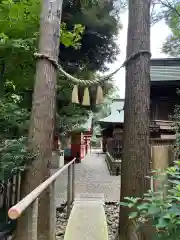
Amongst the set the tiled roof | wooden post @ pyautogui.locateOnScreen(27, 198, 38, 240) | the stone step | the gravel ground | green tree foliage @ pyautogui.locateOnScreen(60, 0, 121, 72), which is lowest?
the gravel ground

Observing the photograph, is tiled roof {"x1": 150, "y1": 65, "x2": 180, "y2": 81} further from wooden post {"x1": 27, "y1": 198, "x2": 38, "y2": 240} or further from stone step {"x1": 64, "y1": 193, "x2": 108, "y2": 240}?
wooden post {"x1": 27, "y1": 198, "x2": 38, "y2": 240}

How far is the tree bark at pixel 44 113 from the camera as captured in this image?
132 inches

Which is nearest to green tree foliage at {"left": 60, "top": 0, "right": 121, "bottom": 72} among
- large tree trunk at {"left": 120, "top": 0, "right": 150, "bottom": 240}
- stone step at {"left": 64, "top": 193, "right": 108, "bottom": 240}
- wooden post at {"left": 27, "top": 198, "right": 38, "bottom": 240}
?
large tree trunk at {"left": 120, "top": 0, "right": 150, "bottom": 240}

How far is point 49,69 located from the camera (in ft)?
11.8

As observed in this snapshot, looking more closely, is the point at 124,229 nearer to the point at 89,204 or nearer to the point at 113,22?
the point at 89,204

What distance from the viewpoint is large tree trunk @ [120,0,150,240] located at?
3447 millimetres

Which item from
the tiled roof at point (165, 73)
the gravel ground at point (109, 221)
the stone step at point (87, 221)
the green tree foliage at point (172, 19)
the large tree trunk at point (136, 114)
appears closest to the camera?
the stone step at point (87, 221)

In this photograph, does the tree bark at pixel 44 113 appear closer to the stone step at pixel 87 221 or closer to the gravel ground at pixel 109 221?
the stone step at pixel 87 221

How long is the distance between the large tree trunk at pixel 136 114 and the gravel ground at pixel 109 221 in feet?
1.75

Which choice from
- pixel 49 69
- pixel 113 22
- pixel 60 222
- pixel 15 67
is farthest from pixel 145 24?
pixel 113 22

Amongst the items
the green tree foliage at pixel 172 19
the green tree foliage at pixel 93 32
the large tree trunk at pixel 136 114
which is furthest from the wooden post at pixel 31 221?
the green tree foliage at pixel 172 19

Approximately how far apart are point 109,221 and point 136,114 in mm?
2029

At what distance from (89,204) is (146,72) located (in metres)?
2.34

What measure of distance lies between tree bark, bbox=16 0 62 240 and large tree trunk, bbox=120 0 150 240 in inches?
42.3
